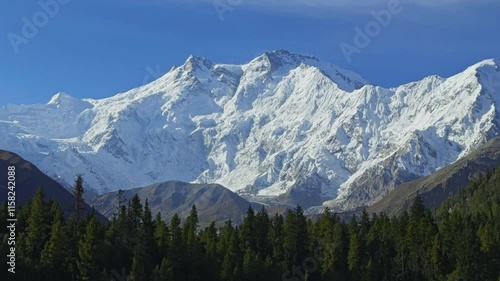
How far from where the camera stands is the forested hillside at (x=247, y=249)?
149 m

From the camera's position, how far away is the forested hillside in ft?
490

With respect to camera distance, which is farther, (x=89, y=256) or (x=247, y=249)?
(x=247, y=249)

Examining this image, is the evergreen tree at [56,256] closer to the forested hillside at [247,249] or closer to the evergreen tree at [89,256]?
the forested hillside at [247,249]

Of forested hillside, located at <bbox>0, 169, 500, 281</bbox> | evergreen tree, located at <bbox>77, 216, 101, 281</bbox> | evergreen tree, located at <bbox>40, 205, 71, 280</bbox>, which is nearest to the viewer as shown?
evergreen tree, located at <bbox>40, 205, 71, 280</bbox>

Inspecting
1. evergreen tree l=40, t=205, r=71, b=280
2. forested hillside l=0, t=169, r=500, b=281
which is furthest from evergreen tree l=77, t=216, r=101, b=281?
evergreen tree l=40, t=205, r=71, b=280

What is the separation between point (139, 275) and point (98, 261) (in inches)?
386

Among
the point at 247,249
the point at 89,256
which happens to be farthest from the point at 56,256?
the point at 247,249

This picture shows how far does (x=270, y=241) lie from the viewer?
188 metres

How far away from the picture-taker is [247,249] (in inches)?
6732

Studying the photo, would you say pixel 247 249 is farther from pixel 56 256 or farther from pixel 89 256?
pixel 56 256

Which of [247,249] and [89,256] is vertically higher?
[247,249]

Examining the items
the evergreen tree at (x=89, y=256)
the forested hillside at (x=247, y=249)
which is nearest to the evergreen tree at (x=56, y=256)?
the forested hillside at (x=247, y=249)

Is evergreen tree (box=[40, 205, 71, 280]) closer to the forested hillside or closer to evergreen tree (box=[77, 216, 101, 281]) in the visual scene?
the forested hillside

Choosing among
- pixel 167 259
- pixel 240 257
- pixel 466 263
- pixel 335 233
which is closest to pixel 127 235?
pixel 167 259
